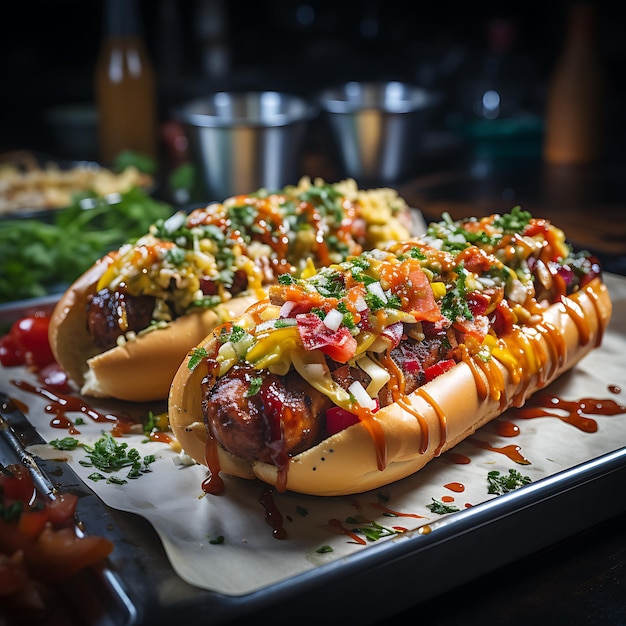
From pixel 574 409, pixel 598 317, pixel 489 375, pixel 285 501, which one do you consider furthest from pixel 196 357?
pixel 598 317

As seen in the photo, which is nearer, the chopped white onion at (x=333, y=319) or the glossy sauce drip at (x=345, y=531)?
the glossy sauce drip at (x=345, y=531)

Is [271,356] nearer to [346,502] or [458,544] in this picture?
[346,502]

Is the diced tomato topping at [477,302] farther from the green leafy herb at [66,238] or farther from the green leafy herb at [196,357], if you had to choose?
the green leafy herb at [66,238]

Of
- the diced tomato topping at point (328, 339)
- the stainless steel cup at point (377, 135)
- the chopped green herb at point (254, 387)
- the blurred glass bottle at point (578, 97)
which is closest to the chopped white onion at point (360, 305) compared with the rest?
the diced tomato topping at point (328, 339)

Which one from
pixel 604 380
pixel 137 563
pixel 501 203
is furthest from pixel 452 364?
pixel 501 203

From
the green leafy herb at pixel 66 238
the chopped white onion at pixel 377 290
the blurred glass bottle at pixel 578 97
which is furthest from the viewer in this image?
the blurred glass bottle at pixel 578 97

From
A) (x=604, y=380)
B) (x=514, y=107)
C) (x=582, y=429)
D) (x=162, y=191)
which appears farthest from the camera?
(x=514, y=107)
